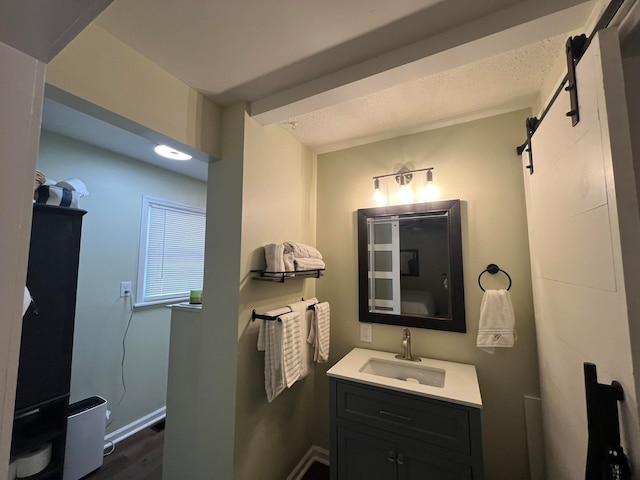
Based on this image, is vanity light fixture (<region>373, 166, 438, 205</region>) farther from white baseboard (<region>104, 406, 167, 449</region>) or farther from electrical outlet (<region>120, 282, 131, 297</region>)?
white baseboard (<region>104, 406, 167, 449</region>)

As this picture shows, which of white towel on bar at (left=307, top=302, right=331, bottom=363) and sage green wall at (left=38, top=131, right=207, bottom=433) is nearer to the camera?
white towel on bar at (left=307, top=302, right=331, bottom=363)

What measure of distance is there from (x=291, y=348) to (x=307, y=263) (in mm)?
514

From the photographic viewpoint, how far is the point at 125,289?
93.8 inches

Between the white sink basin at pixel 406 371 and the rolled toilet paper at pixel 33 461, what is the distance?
197 centimetres

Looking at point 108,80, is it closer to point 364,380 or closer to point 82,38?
point 82,38

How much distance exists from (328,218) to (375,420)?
135 cm

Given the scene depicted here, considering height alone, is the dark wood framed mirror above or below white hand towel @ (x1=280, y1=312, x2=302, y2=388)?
above

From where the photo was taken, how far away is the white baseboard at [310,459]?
181 cm

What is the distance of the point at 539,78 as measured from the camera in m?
1.37

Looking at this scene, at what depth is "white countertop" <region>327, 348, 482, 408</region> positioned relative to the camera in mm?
1283

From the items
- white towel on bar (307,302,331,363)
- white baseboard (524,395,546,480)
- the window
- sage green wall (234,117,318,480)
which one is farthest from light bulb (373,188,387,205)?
the window

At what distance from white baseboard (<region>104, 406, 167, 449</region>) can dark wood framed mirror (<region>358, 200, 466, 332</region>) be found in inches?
82.3

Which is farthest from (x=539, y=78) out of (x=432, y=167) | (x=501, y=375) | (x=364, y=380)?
(x=364, y=380)

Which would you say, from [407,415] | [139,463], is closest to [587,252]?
[407,415]
